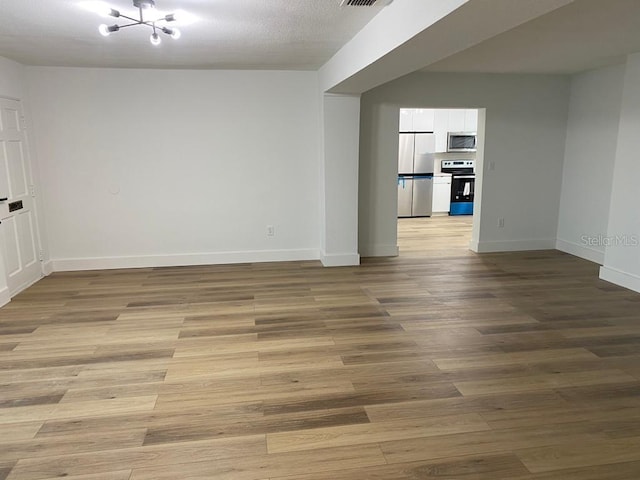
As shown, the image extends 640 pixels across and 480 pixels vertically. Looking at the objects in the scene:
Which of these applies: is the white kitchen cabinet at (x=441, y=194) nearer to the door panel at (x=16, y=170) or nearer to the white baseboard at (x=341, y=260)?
the white baseboard at (x=341, y=260)

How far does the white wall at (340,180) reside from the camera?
17.7ft

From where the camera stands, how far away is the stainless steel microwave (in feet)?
30.5

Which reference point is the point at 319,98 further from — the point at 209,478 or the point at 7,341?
the point at 209,478

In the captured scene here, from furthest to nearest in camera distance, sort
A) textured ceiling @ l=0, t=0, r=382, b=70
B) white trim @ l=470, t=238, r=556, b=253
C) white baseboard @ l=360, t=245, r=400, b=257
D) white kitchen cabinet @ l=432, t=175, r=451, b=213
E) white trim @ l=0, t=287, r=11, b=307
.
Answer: white kitchen cabinet @ l=432, t=175, r=451, b=213 → white trim @ l=470, t=238, r=556, b=253 → white baseboard @ l=360, t=245, r=400, b=257 → white trim @ l=0, t=287, r=11, b=307 → textured ceiling @ l=0, t=0, r=382, b=70

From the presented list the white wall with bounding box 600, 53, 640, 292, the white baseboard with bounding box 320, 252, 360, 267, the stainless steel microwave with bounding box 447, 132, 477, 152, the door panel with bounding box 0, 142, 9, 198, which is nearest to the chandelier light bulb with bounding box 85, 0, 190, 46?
the door panel with bounding box 0, 142, 9, 198

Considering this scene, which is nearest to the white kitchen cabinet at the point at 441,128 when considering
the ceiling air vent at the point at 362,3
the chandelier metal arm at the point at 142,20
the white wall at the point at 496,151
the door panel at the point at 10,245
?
the white wall at the point at 496,151

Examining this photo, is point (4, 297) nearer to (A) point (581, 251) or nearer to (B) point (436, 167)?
(A) point (581, 251)

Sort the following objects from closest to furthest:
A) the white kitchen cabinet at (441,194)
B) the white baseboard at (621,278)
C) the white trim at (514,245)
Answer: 1. the white baseboard at (621,278)
2. the white trim at (514,245)
3. the white kitchen cabinet at (441,194)

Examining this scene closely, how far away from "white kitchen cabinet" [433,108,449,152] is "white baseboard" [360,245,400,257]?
4021 millimetres

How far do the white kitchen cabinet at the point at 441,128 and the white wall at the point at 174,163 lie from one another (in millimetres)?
4292

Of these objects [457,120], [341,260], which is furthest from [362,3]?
[457,120]

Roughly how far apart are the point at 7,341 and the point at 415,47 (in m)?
3.79

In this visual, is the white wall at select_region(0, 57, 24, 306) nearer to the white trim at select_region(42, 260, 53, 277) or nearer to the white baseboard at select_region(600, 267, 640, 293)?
the white trim at select_region(42, 260, 53, 277)

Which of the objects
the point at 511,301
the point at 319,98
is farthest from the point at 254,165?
the point at 511,301
